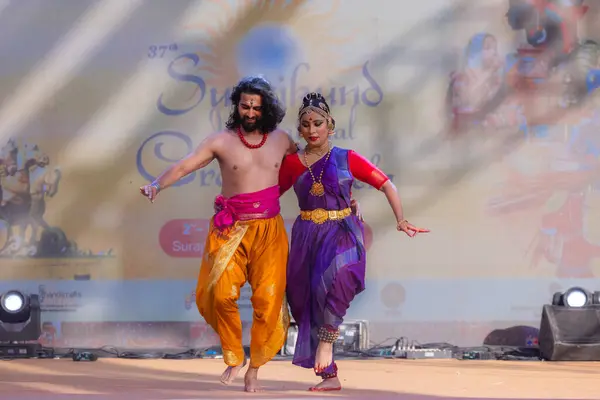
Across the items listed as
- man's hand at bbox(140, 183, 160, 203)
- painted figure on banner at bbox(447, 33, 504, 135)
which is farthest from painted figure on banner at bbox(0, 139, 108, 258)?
painted figure on banner at bbox(447, 33, 504, 135)

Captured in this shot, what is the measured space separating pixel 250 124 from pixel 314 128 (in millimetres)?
279

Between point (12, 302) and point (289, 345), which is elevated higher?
point (12, 302)

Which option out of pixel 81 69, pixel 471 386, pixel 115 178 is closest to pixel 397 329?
pixel 471 386

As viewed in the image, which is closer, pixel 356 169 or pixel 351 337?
pixel 356 169

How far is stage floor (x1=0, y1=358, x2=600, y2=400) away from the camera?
4.82m

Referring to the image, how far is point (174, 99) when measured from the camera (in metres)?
6.57

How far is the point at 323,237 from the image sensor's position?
486 centimetres

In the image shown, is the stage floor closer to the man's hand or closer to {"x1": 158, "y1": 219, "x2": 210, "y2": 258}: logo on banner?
{"x1": 158, "y1": 219, "x2": 210, "y2": 258}: logo on banner

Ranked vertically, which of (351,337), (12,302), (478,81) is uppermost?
(478,81)

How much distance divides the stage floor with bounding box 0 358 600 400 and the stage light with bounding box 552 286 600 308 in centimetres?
37

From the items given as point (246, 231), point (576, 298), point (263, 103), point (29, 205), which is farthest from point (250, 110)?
point (576, 298)

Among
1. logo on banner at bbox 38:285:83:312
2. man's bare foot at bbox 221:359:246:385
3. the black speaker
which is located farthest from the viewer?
logo on banner at bbox 38:285:83:312

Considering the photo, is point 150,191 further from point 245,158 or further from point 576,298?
point 576,298

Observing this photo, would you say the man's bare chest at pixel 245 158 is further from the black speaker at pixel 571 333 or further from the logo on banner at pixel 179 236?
the black speaker at pixel 571 333
